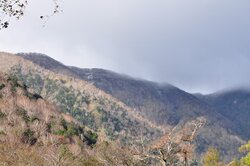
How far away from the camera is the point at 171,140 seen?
1128 inches

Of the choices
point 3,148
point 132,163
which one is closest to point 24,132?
point 3,148

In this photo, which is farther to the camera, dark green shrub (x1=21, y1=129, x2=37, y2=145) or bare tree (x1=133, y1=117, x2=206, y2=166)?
dark green shrub (x1=21, y1=129, x2=37, y2=145)

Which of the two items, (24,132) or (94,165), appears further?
(24,132)

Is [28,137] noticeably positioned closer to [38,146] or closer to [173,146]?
[38,146]

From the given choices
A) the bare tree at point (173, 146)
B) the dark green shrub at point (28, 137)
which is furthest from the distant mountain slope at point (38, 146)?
the bare tree at point (173, 146)

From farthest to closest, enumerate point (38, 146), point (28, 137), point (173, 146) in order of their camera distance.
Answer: point (28, 137) → point (38, 146) → point (173, 146)

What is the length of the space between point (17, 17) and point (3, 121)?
164m

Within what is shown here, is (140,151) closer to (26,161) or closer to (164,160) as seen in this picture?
(164,160)

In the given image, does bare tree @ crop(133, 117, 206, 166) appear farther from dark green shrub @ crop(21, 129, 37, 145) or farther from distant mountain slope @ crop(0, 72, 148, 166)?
dark green shrub @ crop(21, 129, 37, 145)

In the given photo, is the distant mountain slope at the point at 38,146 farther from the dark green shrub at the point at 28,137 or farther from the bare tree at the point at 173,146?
the bare tree at the point at 173,146

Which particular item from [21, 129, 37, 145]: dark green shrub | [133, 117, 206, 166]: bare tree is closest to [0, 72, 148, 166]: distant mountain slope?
[21, 129, 37, 145]: dark green shrub

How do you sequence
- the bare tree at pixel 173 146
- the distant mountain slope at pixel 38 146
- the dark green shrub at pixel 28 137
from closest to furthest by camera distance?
the bare tree at pixel 173 146 → the distant mountain slope at pixel 38 146 → the dark green shrub at pixel 28 137

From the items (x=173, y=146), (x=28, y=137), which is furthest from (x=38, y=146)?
(x=173, y=146)

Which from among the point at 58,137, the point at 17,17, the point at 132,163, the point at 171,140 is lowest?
the point at 58,137
